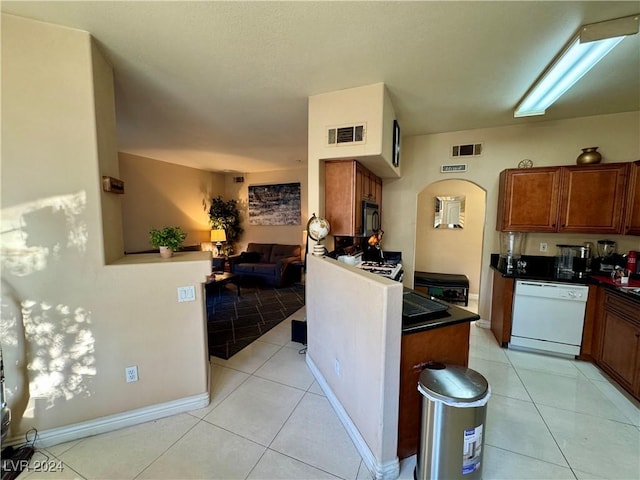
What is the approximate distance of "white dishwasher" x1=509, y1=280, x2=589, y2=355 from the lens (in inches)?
107

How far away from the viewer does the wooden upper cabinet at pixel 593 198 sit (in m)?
2.76

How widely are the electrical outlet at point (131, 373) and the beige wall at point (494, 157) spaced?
134 inches

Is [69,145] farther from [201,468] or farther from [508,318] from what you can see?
[508,318]

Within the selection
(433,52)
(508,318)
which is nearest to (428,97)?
(433,52)

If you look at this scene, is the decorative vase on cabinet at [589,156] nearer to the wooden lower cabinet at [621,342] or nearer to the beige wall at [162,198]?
the wooden lower cabinet at [621,342]

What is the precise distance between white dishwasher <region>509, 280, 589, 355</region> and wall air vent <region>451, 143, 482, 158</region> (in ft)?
5.83

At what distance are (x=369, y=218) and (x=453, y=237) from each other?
269cm

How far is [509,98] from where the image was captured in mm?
2533

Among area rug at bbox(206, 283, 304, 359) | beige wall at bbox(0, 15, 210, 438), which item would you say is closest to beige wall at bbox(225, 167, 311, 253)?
area rug at bbox(206, 283, 304, 359)

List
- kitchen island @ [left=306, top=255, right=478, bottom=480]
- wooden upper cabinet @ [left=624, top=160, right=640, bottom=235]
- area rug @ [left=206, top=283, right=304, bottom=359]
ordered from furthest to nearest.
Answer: area rug @ [left=206, top=283, right=304, bottom=359], wooden upper cabinet @ [left=624, top=160, right=640, bottom=235], kitchen island @ [left=306, top=255, right=478, bottom=480]

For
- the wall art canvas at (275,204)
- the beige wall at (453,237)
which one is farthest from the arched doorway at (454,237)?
the wall art canvas at (275,204)

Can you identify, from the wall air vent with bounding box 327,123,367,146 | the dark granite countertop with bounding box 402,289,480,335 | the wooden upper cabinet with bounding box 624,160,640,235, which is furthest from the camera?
the wooden upper cabinet with bounding box 624,160,640,235

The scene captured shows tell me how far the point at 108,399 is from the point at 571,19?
12.8ft

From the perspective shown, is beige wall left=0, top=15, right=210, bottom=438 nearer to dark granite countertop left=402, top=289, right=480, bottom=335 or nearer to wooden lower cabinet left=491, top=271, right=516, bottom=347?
dark granite countertop left=402, top=289, right=480, bottom=335
